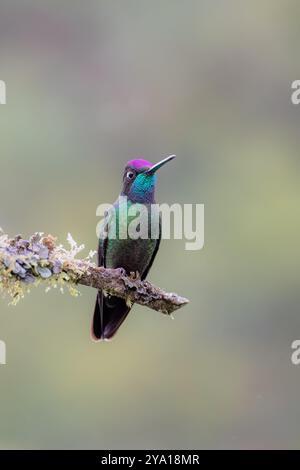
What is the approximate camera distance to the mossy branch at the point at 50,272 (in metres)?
5.16

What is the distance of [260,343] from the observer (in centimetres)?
1812

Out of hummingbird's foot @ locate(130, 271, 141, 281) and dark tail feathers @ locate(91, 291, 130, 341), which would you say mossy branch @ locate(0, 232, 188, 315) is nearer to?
hummingbird's foot @ locate(130, 271, 141, 281)

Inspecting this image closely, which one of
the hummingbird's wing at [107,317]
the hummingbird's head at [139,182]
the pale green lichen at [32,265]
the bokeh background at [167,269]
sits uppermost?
the bokeh background at [167,269]

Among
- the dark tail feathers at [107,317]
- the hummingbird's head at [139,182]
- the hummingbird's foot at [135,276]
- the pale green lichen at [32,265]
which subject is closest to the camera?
the pale green lichen at [32,265]

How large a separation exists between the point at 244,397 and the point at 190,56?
8773mm

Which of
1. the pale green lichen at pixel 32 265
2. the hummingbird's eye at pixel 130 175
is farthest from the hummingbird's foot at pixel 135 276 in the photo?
the hummingbird's eye at pixel 130 175

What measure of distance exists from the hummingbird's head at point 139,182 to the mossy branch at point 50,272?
944 millimetres

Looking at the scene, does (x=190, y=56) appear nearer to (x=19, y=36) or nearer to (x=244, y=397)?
(x=19, y=36)

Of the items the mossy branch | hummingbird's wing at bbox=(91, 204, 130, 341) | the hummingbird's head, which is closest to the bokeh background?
the hummingbird's head

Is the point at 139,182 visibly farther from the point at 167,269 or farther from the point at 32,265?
the point at 167,269

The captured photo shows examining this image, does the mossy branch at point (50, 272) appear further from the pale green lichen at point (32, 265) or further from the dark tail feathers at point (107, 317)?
the dark tail feathers at point (107, 317)

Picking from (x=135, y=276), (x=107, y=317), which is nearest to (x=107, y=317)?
(x=107, y=317)

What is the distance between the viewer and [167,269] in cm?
1652
